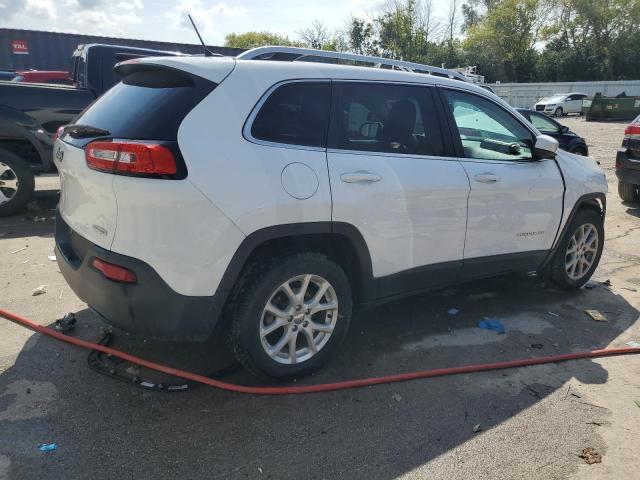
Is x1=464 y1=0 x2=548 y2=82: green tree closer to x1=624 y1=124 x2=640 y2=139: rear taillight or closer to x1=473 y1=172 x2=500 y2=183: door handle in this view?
x1=624 y1=124 x2=640 y2=139: rear taillight

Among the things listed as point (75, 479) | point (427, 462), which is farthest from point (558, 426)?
point (75, 479)

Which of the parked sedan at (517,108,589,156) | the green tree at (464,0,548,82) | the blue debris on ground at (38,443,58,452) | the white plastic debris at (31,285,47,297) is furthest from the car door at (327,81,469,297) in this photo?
the green tree at (464,0,548,82)

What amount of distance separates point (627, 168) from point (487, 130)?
4989mm

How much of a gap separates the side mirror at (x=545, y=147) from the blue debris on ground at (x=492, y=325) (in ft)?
4.48

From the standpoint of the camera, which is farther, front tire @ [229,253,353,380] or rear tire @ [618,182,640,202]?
rear tire @ [618,182,640,202]

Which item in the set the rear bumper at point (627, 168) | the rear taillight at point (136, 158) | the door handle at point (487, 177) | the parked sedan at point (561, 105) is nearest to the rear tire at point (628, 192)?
the rear bumper at point (627, 168)

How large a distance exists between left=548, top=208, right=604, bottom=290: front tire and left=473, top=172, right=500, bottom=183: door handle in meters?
1.23

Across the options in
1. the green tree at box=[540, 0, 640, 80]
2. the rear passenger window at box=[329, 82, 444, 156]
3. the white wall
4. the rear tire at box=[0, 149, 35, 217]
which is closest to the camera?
the rear passenger window at box=[329, 82, 444, 156]

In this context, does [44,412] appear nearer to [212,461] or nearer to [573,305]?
[212,461]

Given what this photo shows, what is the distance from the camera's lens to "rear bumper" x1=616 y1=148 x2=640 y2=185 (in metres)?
7.89

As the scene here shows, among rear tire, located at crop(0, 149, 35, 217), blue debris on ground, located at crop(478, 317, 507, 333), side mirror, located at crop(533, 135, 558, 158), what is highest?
side mirror, located at crop(533, 135, 558, 158)

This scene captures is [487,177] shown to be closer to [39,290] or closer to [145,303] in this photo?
[145,303]

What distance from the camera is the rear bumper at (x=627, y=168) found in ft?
25.9

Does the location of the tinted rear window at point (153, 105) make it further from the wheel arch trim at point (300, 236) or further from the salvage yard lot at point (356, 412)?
the salvage yard lot at point (356, 412)
